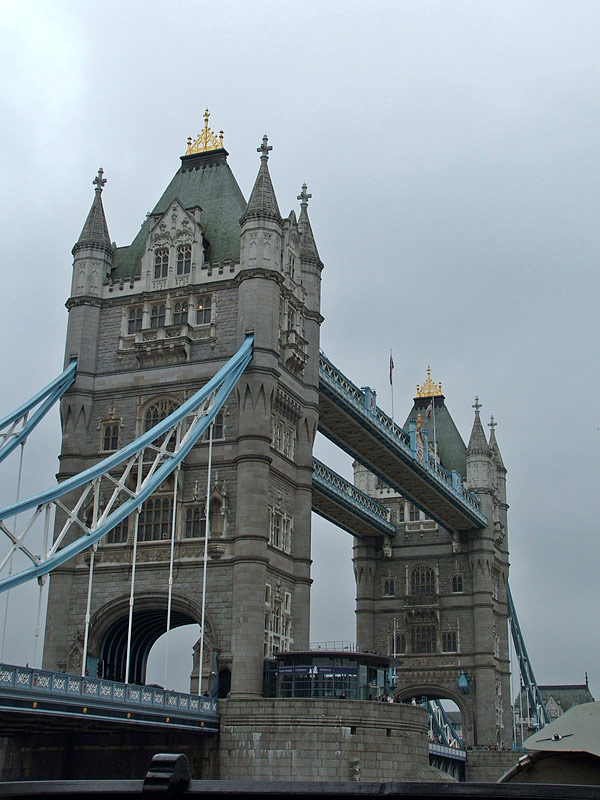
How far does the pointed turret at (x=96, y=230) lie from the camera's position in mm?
49344

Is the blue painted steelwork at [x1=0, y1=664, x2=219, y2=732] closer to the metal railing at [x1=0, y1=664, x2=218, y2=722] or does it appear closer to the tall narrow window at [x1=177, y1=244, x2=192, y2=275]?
the metal railing at [x1=0, y1=664, x2=218, y2=722]

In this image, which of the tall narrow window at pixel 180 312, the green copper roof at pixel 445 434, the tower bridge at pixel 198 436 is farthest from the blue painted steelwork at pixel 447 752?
the tall narrow window at pixel 180 312

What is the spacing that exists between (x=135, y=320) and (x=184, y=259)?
3.59 metres

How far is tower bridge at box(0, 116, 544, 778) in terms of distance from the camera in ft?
134

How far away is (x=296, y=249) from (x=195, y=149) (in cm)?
876

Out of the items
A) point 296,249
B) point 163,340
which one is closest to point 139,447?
point 163,340

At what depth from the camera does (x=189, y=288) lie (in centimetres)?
4675

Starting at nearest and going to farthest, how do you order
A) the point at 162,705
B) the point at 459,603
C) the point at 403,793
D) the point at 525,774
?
1. the point at 403,793
2. the point at 525,774
3. the point at 162,705
4. the point at 459,603

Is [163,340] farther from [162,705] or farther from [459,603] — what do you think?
[459,603]

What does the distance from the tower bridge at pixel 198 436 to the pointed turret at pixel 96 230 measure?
3.6 inches

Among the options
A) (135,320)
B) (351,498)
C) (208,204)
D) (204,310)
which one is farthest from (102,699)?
(351,498)

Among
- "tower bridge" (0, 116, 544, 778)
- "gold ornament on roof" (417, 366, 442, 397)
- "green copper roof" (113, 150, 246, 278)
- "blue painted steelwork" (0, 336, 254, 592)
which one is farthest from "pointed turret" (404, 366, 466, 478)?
"blue painted steelwork" (0, 336, 254, 592)

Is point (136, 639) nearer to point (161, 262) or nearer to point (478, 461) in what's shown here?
point (161, 262)

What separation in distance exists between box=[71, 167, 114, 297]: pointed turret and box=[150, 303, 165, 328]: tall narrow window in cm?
309
